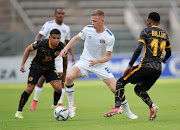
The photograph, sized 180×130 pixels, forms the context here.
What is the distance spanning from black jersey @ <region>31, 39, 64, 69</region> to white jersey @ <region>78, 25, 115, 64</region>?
81 centimetres

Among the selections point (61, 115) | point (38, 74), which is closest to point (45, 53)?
point (38, 74)

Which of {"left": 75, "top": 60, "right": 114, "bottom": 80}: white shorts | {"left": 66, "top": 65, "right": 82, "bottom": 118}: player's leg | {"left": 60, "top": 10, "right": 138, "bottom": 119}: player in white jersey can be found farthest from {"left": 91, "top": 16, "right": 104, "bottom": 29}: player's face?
{"left": 66, "top": 65, "right": 82, "bottom": 118}: player's leg

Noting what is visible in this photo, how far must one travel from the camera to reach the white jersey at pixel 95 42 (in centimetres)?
797

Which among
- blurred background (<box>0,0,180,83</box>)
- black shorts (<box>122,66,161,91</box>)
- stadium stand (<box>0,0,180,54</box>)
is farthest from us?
stadium stand (<box>0,0,180,54</box>)

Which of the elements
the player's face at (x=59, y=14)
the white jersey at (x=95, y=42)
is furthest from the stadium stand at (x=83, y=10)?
the white jersey at (x=95, y=42)

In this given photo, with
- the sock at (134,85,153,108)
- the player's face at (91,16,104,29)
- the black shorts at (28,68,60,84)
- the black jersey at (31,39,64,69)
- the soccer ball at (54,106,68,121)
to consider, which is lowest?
the soccer ball at (54,106,68,121)

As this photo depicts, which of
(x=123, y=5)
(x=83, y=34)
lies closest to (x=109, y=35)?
(x=83, y=34)

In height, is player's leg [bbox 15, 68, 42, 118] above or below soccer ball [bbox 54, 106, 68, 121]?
above

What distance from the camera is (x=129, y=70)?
7.06 meters

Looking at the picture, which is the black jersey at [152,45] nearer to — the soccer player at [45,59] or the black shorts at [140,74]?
the black shorts at [140,74]

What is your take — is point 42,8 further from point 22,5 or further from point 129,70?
point 129,70

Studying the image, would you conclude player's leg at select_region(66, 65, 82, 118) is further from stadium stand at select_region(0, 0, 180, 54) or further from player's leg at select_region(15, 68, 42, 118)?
stadium stand at select_region(0, 0, 180, 54)

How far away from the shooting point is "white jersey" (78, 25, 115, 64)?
797cm

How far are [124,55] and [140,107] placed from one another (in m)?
11.3
